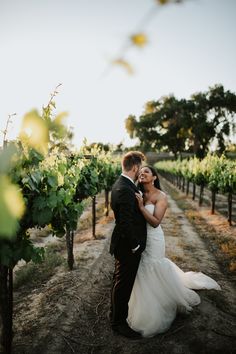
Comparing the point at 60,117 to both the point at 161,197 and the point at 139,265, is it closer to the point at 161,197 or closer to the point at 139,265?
the point at 161,197

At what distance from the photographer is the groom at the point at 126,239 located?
390cm

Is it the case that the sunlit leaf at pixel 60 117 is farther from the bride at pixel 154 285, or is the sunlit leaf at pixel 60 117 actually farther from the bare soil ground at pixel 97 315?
the bare soil ground at pixel 97 315

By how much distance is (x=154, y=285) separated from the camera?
4332 mm

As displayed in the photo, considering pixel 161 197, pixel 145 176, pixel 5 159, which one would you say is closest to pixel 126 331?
pixel 161 197

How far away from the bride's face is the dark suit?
1.44 feet

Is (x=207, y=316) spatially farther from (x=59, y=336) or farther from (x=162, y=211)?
(x=59, y=336)

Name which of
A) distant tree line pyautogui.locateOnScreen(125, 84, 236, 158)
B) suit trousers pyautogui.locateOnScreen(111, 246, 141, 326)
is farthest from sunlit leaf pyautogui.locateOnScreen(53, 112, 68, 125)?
distant tree line pyautogui.locateOnScreen(125, 84, 236, 158)

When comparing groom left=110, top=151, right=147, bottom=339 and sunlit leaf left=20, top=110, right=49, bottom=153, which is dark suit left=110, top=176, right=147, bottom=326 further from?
sunlit leaf left=20, top=110, right=49, bottom=153

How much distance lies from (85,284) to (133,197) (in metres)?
2.94

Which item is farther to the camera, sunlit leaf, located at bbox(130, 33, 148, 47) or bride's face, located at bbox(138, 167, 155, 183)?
bride's face, located at bbox(138, 167, 155, 183)

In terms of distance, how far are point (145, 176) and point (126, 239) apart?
1013mm

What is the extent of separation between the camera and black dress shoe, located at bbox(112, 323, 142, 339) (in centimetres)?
408

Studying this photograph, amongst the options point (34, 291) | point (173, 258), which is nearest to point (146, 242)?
point (34, 291)

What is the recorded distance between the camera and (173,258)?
753 cm
